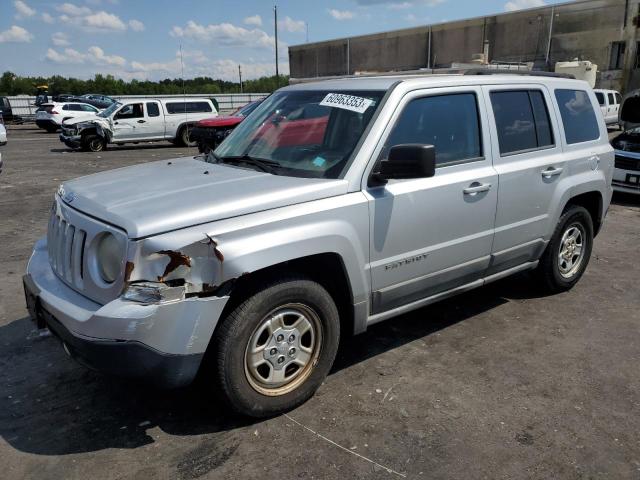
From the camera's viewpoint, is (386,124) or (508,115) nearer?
(386,124)

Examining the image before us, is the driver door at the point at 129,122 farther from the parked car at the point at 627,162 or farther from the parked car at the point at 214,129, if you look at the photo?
the parked car at the point at 627,162

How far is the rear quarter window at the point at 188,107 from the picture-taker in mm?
21109

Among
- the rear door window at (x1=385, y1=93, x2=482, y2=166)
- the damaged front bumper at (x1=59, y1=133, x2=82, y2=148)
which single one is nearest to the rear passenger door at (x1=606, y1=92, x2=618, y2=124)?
the damaged front bumper at (x1=59, y1=133, x2=82, y2=148)

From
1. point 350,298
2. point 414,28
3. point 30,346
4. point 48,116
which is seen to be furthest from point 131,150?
point 414,28

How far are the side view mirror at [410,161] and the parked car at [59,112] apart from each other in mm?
27383

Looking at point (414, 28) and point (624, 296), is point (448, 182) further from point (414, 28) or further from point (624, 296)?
point (414, 28)

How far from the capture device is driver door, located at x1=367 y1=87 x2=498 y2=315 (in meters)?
3.47

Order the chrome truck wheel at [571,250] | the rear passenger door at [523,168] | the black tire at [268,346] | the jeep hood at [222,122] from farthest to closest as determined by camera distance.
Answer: the jeep hood at [222,122], the chrome truck wheel at [571,250], the rear passenger door at [523,168], the black tire at [268,346]

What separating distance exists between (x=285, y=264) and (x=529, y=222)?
7.75 feet

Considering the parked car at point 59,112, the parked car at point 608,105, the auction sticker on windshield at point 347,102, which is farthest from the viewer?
the parked car at point 59,112

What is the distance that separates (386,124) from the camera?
3484 millimetres

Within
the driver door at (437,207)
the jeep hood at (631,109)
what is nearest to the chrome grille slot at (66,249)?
the driver door at (437,207)

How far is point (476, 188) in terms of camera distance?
12.8 ft

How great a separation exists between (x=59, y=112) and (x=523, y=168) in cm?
2839
